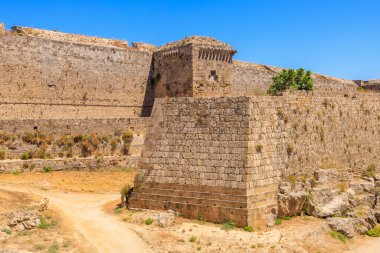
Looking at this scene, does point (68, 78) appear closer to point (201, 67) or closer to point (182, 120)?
point (201, 67)

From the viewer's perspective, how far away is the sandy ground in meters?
12.7

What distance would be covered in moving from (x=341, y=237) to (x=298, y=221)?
1.54 metres

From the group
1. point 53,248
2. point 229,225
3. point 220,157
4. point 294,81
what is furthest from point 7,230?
point 294,81

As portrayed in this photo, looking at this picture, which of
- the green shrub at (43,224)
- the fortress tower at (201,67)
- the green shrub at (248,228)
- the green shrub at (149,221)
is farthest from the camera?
the fortress tower at (201,67)

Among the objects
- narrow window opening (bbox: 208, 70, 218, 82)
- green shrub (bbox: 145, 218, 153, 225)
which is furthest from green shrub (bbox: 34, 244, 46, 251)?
narrow window opening (bbox: 208, 70, 218, 82)

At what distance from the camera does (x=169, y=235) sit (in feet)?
44.3

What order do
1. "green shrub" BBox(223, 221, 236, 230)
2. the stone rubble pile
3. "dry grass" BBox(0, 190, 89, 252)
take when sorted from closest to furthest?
"dry grass" BBox(0, 190, 89, 252) < "green shrub" BBox(223, 221, 236, 230) < the stone rubble pile

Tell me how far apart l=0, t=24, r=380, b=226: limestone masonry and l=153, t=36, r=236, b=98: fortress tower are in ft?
0.20

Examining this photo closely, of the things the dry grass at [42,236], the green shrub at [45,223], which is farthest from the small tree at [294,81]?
the green shrub at [45,223]

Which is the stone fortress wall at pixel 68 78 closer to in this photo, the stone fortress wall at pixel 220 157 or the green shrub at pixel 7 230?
the stone fortress wall at pixel 220 157

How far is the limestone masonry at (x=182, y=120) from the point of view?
577 inches

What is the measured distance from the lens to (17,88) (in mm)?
25297

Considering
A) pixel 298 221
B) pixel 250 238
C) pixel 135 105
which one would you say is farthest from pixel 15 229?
pixel 135 105

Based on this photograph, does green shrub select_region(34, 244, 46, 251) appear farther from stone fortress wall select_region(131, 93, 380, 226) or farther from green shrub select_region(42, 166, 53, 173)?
green shrub select_region(42, 166, 53, 173)
